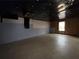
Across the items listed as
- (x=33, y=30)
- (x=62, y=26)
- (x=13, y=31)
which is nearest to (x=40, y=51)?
(x=13, y=31)

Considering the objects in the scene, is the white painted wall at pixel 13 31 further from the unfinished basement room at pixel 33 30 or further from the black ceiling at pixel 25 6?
the black ceiling at pixel 25 6

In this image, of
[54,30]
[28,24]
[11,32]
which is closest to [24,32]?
[28,24]

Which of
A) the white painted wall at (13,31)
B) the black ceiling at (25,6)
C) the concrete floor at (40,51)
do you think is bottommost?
the concrete floor at (40,51)

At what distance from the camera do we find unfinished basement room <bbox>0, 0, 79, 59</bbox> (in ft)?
13.5

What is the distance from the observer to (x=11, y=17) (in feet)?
24.9

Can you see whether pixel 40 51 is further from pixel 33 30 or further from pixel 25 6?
pixel 33 30

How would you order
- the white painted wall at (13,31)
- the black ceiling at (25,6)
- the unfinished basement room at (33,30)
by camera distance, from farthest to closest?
the white painted wall at (13,31)
the black ceiling at (25,6)
the unfinished basement room at (33,30)

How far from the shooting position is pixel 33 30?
11703 millimetres

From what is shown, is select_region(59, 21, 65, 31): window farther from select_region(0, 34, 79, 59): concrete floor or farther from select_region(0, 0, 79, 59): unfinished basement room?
select_region(0, 34, 79, 59): concrete floor

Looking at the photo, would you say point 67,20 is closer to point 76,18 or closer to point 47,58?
point 76,18

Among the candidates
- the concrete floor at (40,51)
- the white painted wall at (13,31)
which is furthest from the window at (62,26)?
the concrete floor at (40,51)

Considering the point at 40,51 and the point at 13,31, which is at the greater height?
the point at 13,31

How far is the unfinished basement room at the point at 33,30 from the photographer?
4.11 metres

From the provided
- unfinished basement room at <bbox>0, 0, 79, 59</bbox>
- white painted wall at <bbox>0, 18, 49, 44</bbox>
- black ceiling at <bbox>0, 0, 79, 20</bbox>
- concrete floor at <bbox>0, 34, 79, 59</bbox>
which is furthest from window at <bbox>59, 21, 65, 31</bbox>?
concrete floor at <bbox>0, 34, 79, 59</bbox>
